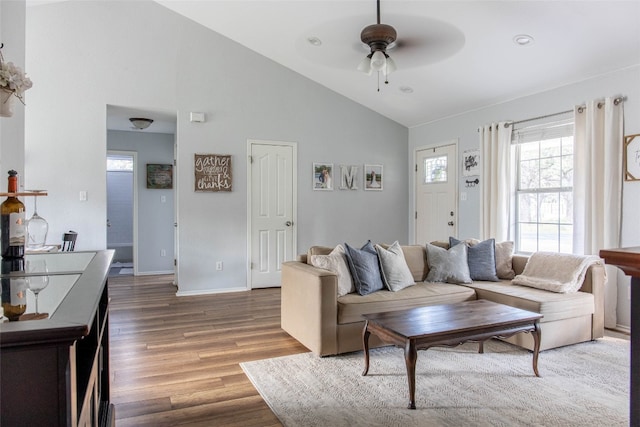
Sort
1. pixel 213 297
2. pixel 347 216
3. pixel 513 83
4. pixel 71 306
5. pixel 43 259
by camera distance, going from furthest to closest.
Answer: pixel 347 216 < pixel 213 297 < pixel 513 83 < pixel 43 259 < pixel 71 306

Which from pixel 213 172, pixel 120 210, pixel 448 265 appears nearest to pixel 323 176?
pixel 213 172

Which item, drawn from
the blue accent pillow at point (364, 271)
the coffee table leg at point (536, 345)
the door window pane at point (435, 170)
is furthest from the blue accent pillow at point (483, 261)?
the door window pane at point (435, 170)

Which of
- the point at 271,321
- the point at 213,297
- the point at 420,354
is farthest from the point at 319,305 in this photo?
the point at 213,297

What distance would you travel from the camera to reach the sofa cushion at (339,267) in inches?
135

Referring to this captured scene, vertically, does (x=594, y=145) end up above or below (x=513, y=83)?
below

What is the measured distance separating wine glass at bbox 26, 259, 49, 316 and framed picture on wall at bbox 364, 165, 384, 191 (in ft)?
17.4

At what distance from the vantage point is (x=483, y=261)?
4148 mm

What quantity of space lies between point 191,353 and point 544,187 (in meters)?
4.14

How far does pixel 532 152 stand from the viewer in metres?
4.92

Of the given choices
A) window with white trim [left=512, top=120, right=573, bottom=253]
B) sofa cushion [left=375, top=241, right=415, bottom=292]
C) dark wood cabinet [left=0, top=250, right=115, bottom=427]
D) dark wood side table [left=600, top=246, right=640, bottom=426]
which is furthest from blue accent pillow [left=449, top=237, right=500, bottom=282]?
dark wood cabinet [left=0, top=250, right=115, bottom=427]

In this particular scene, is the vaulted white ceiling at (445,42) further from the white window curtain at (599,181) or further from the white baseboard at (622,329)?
the white baseboard at (622,329)

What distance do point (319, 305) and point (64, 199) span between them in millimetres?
3618

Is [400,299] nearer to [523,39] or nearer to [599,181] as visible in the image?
[599,181]

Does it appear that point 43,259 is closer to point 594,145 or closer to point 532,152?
point 594,145
